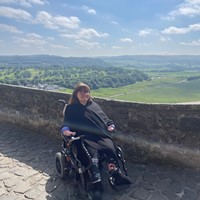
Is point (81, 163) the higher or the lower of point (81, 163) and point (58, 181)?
the higher

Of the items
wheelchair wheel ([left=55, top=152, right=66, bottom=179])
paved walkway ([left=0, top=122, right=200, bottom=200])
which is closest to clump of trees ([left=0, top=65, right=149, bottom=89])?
paved walkway ([left=0, top=122, right=200, bottom=200])

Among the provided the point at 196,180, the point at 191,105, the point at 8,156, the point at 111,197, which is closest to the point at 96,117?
the point at 111,197

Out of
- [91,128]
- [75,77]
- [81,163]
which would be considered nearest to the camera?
[81,163]

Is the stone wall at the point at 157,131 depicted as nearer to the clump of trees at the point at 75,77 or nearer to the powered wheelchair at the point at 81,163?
the powered wheelchair at the point at 81,163

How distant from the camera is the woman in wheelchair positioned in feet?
12.2

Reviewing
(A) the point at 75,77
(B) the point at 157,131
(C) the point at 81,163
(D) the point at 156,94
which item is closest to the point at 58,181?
(C) the point at 81,163

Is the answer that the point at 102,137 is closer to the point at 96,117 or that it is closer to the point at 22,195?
the point at 96,117

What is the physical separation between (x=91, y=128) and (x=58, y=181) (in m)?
1.09

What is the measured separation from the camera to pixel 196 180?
4000 millimetres

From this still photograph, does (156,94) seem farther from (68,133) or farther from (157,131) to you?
(68,133)

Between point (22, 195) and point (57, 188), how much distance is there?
1.78 feet

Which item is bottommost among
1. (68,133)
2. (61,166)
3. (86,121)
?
(61,166)

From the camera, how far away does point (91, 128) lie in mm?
4086

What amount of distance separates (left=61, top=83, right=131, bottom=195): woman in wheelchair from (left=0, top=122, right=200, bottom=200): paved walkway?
0.37 meters
